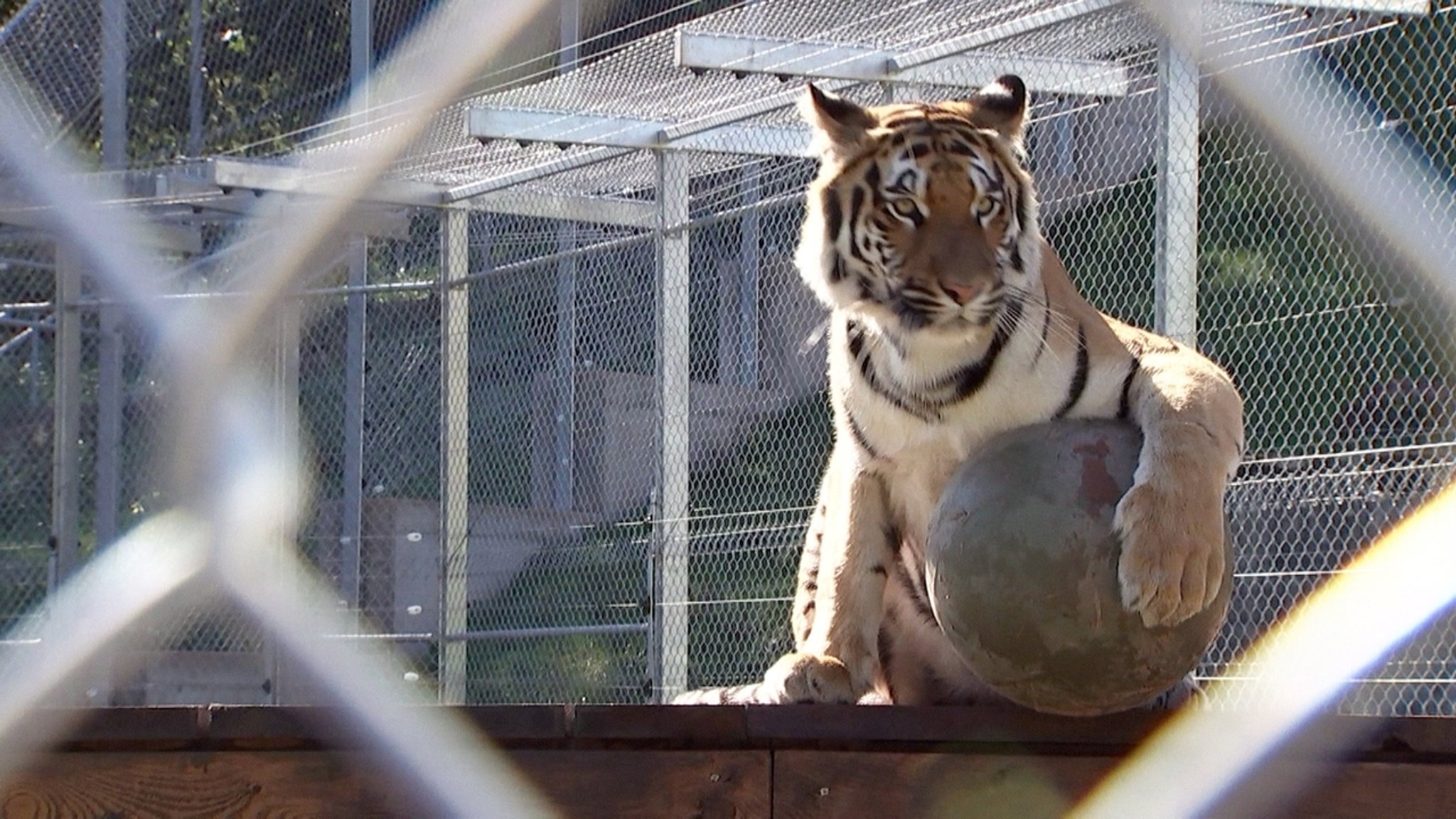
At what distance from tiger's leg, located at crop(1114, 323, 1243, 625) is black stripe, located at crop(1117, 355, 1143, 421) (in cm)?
3

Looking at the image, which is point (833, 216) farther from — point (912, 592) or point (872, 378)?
point (912, 592)

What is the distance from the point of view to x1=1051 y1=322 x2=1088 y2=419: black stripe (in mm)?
3191

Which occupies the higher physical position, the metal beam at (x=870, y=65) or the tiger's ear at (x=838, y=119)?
the metal beam at (x=870, y=65)

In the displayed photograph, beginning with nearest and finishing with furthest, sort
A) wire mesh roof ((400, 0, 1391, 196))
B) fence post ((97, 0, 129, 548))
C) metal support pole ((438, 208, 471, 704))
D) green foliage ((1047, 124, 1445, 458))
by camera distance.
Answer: wire mesh roof ((400, 0, 1391, 196)) → green foliage ((1047, 124, 1445, 458)) → fence post ((97, 0, 129, 548)) → metal support pole ((438, 208, 471, 704))

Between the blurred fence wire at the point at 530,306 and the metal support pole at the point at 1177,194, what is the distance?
258 millimetres

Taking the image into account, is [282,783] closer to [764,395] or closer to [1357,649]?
[1357,649]

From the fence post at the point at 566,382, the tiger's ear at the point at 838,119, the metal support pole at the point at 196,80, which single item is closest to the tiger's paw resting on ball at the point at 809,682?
the tiger's ear at the point at 838,119

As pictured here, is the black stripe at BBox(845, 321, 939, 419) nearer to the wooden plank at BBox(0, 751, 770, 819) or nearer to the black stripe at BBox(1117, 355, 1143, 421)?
the black stripe at BBox(1117, 355, 1143, 421)

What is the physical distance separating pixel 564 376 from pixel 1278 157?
10.0 ft

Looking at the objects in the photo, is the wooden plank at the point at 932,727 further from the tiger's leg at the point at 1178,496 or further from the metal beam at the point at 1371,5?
the metal beam at the point at 1371,5

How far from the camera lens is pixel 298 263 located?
8.32 m

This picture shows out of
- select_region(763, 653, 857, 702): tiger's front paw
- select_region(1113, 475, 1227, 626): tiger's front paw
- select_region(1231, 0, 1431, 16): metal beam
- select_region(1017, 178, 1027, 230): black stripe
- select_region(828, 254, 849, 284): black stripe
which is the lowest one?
select_region(763, 653, 857, 702): tiger's front paw

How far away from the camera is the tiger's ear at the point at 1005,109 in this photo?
355 cm

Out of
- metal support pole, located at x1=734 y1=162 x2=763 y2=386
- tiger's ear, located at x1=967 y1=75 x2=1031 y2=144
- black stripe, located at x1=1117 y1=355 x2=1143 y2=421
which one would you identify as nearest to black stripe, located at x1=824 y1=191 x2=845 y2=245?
tiger's ear, located at x1=967 y1=75 x2=1031 y2=144
